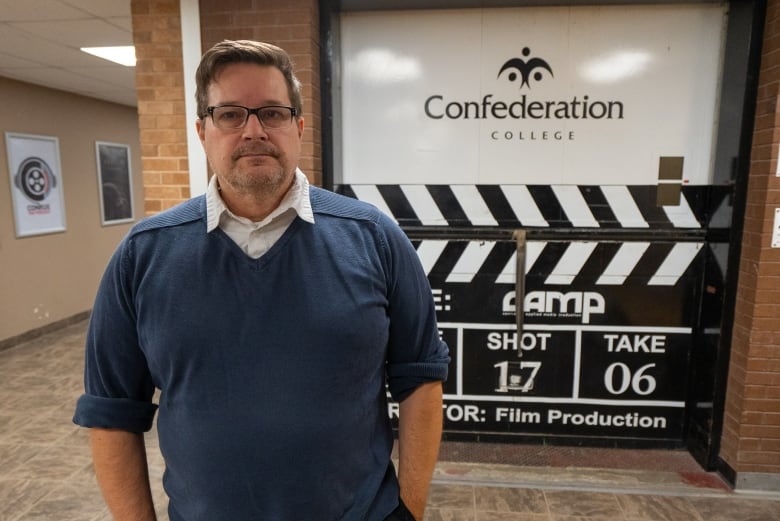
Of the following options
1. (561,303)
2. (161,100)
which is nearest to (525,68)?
(561,303)

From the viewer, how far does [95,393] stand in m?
1.27

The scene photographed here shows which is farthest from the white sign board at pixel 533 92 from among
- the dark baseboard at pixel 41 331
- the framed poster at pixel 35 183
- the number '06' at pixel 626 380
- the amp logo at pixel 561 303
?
the dark baseboard at pixel 41 331

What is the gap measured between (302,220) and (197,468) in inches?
24.5

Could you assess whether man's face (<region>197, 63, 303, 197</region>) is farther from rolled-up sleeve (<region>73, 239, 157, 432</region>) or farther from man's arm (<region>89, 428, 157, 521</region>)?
man's arm (<region>89, 428, 157, 521</region>)

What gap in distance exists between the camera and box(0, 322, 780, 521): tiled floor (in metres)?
2.72

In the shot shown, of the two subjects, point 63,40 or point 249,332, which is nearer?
point 249,332

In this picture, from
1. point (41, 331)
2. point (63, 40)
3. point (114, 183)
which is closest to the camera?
point (63, 40)

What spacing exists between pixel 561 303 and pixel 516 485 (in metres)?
1.07

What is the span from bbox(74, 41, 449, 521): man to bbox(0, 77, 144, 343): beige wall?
217 inches

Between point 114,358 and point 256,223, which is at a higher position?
point 256,223

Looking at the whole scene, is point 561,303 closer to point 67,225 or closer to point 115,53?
point 115,53

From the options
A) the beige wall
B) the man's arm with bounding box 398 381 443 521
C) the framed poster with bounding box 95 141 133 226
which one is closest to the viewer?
the man's arm with bounding box 398 381 443 521

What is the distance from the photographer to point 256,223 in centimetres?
126

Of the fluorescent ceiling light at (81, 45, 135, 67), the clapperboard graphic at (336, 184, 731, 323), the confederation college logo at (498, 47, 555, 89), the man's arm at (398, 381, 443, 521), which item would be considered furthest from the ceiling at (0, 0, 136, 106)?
the man's arm at (398, 381, 443, 521)
